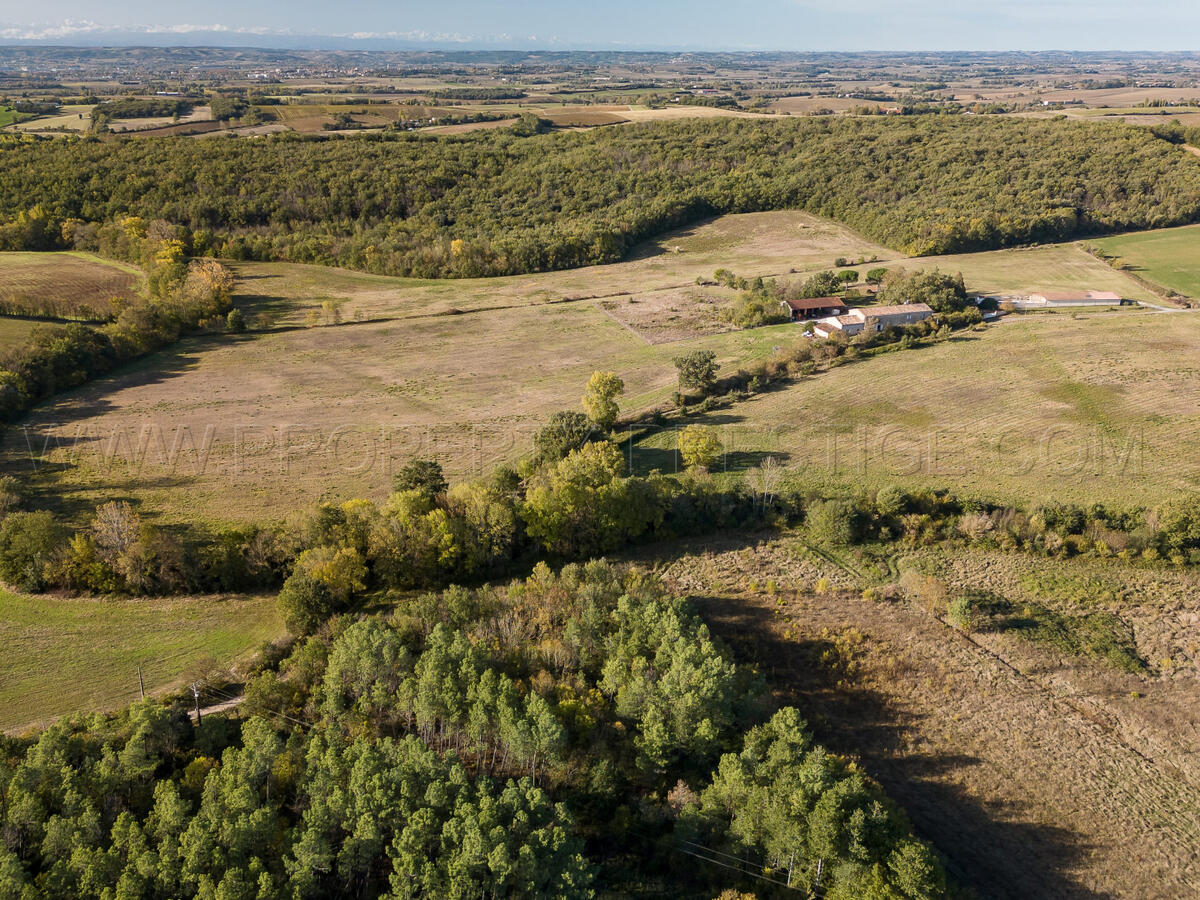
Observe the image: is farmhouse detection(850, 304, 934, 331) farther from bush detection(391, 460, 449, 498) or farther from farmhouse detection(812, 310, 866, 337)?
Answer: bush detection(391, 460, 449, 498)

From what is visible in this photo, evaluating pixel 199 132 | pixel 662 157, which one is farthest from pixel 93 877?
pixel 199 132

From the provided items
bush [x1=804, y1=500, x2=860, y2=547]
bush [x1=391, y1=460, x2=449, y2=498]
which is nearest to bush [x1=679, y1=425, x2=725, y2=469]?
bush [x1=804, y1=500, x2=860, y2=547]

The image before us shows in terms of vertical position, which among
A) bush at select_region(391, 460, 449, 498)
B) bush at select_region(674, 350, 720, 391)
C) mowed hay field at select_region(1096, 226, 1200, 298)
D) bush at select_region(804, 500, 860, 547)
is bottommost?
bush at select_region(804, 500, 860, 547)

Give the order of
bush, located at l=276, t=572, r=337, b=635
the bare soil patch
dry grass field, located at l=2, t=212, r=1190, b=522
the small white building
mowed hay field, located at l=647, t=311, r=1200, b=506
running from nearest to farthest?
1. bush, located at l=276, t=572, r=337, b=635
2. mowed hay field, located at l=647, t=311, r=1200, b=506
3. dry grass field, located at l=2, t=212, r=1190, b=522
4. the bare soil patch
5. the small white building

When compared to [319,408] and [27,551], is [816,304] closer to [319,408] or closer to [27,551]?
[319,408]

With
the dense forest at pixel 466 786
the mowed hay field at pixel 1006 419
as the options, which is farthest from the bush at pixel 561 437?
the dense forest at pixel 466 786

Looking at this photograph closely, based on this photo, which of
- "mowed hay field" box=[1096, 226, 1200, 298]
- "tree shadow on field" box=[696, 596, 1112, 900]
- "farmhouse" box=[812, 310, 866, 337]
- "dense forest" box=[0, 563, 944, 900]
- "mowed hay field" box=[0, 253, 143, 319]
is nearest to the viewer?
"dense forest" box=[0, 563, 944, 900]

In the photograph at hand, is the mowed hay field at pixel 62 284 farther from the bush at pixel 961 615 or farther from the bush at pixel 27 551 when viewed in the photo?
the bush at pixel 961 615
